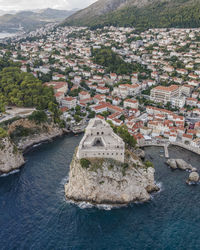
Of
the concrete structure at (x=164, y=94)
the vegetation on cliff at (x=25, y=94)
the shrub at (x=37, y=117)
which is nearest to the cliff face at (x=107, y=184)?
the shrub at (x=37, y=117)

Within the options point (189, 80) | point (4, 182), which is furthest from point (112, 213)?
point (189, 80)

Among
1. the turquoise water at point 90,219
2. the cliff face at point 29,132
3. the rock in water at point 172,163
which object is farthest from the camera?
the cliff face at point 29,132

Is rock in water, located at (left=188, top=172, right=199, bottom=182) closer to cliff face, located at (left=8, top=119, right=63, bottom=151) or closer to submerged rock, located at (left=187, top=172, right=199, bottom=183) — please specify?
submerged rock, located at (left=187, top=172, right=199, bottom=183)

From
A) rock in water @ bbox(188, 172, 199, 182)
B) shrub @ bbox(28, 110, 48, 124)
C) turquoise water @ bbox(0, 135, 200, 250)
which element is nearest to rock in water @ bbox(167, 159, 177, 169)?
turquoise water @ bbox(0, 135, 200, 250)

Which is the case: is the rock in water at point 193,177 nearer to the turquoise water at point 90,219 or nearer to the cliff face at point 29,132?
the turquoise water at point 90,219

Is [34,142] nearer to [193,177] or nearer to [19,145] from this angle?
[19,145]

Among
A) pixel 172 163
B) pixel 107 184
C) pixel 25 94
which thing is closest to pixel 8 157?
pixel 107 184

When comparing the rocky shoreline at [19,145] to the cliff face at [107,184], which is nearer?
the cliff face at [107,184]
